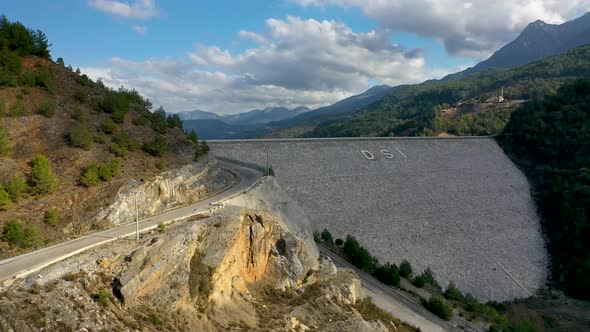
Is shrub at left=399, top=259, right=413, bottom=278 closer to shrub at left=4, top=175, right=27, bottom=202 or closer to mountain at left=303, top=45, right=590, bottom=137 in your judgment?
shrub at left=4, top=175, right=27, bottom=202

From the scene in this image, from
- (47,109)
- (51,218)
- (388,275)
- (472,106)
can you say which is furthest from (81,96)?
(472,106)

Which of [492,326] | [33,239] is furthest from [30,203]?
[492,326]

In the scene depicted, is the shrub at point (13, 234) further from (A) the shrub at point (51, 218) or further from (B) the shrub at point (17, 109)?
(B) the shrub at point (17, 109)

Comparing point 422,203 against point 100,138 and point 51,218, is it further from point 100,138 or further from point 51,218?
point 51,218

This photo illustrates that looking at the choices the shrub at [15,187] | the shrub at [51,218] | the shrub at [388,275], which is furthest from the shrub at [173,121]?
the shrub at [388,275]

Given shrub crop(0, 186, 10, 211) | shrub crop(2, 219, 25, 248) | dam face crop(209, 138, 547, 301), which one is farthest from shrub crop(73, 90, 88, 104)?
dam face crop(209, 138, 547, 301)

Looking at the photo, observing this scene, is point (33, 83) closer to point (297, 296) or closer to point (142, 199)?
point (142, 199)
